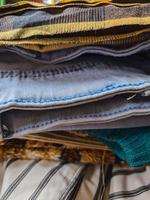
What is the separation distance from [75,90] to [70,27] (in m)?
0.06

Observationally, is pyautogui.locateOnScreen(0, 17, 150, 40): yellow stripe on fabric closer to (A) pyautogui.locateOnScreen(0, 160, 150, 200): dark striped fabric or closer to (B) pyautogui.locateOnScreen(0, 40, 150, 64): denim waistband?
(B) pyautogui.locateOnScreen(0, 40, 150, 64): denim waistband

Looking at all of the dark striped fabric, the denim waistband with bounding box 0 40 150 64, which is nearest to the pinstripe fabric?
the dark striped fabric

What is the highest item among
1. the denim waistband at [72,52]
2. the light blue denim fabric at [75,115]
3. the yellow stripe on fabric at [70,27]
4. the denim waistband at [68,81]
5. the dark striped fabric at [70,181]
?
the yellow stripe on fabric at [70,27]

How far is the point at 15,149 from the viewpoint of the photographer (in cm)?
37

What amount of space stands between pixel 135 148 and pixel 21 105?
0.12 meters

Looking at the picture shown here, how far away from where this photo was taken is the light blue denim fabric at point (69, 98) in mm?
293

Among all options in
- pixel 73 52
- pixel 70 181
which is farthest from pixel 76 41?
pixel 70 181

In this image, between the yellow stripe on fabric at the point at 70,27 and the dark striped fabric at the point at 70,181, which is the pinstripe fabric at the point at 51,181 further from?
the yellow stripe on fabric at the point at 70,27

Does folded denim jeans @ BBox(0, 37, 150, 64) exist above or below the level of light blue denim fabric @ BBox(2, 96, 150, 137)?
above

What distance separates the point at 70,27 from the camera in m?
0.30

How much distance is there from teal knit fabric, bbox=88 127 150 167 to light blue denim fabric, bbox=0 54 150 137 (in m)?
0.02

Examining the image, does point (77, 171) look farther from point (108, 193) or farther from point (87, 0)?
point (87, 0)

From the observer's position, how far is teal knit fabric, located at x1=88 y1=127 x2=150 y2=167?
1.03 ft

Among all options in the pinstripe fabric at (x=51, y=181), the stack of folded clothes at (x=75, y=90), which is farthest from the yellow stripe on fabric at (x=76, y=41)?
the pinstripe fabric at (x=51, y=181)
